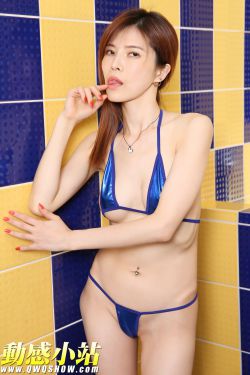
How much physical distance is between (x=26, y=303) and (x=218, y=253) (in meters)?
0.78

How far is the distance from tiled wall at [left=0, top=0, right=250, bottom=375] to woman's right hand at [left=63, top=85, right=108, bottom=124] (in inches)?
2.9

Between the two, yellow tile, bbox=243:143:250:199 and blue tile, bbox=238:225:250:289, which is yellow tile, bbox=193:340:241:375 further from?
yellow tile, bbox=243:143:250:199

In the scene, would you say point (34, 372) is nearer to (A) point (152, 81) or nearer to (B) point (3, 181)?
(B) point (3, 181)

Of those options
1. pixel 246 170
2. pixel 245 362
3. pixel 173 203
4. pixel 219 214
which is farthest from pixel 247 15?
pixel 245 362

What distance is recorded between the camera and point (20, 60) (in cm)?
197

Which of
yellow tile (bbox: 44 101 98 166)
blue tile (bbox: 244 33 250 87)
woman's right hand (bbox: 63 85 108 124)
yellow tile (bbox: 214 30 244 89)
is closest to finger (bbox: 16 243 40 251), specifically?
yellow tile (bbox: 44 101 98 166)

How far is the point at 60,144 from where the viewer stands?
6.67 feet

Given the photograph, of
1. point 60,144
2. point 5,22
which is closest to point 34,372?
point 60,144

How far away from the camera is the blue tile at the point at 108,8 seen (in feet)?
→ 7.30

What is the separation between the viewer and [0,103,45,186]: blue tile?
1.95m

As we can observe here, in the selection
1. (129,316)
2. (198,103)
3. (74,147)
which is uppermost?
(198,103)

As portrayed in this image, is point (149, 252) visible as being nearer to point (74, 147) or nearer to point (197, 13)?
point (74, 147)

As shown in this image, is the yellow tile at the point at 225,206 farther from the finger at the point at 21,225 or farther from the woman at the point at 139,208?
the finger at the point at 21,225

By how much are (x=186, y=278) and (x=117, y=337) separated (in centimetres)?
30
